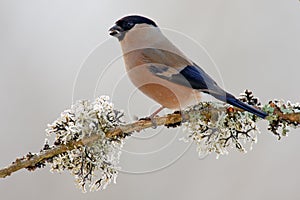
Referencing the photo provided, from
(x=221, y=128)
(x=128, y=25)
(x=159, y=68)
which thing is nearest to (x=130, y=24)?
(x=128, y=25)

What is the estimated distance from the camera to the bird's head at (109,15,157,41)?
47.4 inches

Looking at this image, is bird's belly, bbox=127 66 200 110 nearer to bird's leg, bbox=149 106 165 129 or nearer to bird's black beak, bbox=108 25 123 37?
bird's leg, bbox=149 106 165 129

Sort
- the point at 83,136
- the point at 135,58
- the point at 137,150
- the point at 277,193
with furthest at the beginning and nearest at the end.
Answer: the point at 277,193 < the point at 137,150 < the point at 135,58 < the point at 83,136

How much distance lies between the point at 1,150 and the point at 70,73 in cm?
50

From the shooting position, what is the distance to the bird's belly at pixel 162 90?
1101 mm

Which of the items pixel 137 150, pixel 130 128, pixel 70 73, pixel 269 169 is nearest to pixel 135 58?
pixel 130 128

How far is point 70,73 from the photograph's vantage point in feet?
7.28

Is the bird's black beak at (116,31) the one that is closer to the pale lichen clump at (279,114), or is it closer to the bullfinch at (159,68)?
the bullfinch at (159,68)

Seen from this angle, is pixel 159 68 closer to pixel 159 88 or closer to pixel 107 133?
pixel 159 88

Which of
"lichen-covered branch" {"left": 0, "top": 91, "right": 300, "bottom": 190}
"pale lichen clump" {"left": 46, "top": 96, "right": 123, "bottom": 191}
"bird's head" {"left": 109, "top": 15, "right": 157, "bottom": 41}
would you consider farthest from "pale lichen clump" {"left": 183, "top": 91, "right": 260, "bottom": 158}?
"bird's head" {"left": 109, "top": 15, "right": 157, "bottom": 41}

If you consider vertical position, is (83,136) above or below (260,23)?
below

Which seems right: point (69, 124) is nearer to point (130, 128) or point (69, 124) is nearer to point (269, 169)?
point (130, 128)

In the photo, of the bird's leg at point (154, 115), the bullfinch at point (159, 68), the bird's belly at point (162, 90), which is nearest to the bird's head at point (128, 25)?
the bullfinch at point (159, 68)

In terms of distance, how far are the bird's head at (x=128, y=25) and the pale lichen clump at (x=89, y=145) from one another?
27cm
